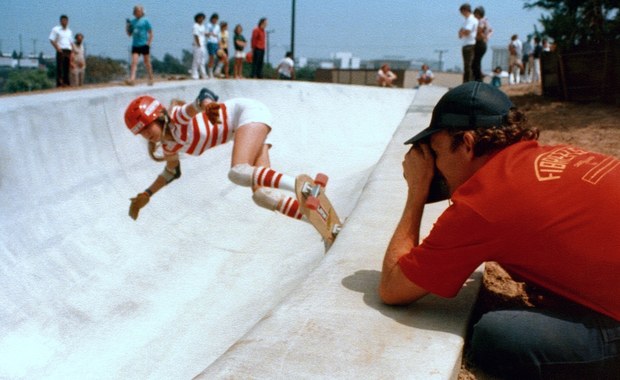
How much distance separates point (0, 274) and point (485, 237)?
14.1 ft

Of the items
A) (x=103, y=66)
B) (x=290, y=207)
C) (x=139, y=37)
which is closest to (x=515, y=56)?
(x=139, y=37)

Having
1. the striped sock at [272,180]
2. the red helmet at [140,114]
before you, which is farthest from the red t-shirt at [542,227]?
the red helmet at [140,114]

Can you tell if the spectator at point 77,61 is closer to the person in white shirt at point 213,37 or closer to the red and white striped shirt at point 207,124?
the person in white shirt at point 213,37

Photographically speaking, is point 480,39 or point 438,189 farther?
point 480,39

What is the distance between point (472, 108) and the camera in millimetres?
2037

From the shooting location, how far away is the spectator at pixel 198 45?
14.3m

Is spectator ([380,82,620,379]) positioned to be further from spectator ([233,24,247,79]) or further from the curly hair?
spectator ([233,24,247,79])

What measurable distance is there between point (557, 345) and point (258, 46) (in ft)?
51.1

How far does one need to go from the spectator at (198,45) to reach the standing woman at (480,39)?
6324mm

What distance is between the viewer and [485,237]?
1871 millimetres

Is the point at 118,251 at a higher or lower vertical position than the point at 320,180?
lower

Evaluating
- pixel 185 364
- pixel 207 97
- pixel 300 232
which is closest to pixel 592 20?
pixel 300 232

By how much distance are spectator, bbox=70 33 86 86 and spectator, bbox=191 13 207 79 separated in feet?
8.67

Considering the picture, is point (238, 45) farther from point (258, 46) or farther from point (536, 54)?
point (536, 54)
